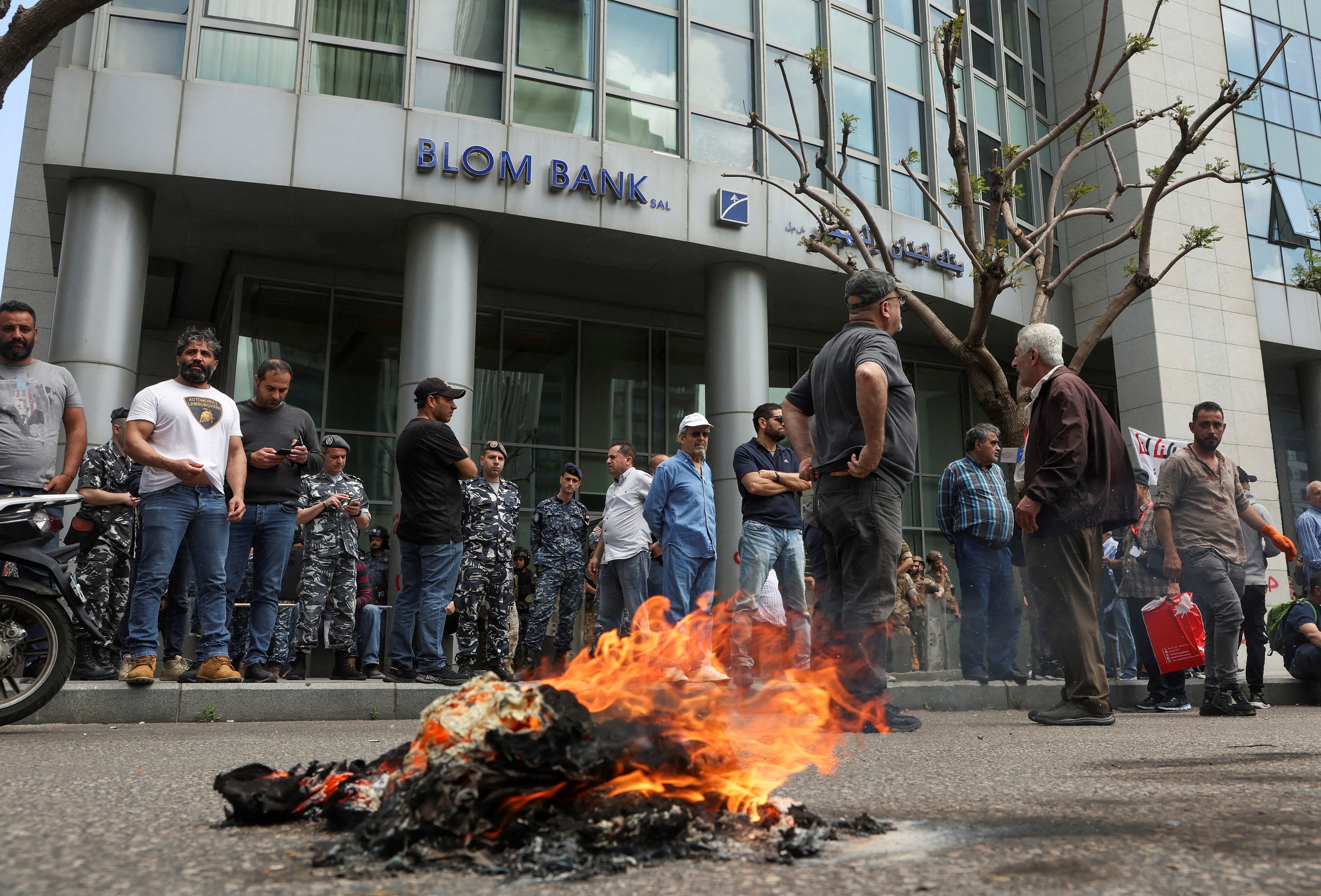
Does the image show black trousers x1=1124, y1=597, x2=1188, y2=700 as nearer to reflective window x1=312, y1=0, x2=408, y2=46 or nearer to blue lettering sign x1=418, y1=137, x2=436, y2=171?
blue lettering sign x1=418, y1=137, x2=436, y2=171

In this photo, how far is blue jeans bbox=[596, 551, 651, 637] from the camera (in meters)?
8.48

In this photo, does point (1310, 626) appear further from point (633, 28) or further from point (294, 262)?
point (294, 262)

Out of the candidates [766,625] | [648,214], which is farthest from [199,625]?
[648,214]

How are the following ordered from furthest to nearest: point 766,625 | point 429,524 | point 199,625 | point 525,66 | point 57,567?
point 525,66, point 766,625, point 429,524, point 199,625, point 57,567

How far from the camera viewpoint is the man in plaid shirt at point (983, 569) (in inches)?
327

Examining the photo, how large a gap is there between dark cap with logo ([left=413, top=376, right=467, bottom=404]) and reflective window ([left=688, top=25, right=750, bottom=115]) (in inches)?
392

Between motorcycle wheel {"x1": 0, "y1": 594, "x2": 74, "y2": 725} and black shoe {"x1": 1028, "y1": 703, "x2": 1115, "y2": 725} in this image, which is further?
black shoe {"x1": 1028, "y1": 703, "x2": 1115, "y2": 725}

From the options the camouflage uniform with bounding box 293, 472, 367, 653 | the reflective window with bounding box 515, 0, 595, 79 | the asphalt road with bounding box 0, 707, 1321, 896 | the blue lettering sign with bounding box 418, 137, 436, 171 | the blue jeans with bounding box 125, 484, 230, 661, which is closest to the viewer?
the asphalt road with bounding box 0, 707, 1321, 896

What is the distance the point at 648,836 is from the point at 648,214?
13.7 m

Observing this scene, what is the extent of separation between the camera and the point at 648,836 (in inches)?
88.7

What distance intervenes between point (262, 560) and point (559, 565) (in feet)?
10.2

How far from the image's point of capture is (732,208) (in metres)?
15.8

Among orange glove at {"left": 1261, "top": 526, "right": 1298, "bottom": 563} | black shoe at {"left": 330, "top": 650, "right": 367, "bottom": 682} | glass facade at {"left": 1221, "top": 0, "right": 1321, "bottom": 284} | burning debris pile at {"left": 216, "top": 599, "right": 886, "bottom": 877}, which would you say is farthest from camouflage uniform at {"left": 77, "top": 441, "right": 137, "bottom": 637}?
glass facade at {"left": 1221, "top": 0, "right": 1321, "bottom": 284}

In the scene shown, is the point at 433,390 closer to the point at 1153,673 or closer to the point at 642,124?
the point at 1153,673
